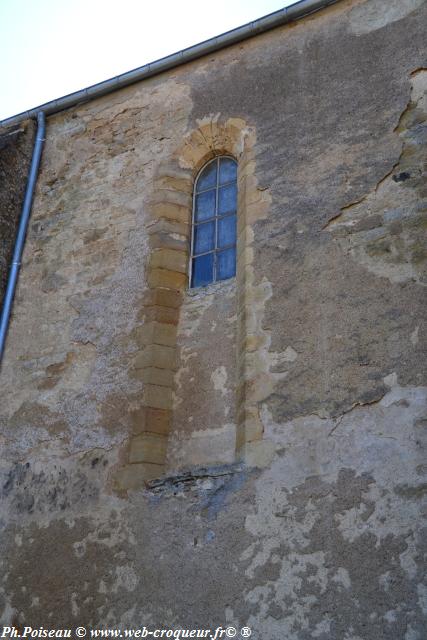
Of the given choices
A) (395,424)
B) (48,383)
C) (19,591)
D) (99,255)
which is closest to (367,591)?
(395,424)

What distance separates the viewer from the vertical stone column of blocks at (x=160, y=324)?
5.34m

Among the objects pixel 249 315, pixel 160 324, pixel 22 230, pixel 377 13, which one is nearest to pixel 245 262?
pixel 249 315

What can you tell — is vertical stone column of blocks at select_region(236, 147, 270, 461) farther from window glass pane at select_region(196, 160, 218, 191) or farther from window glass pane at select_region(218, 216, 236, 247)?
window glass pane at select_region(196, 160, 218, 191)

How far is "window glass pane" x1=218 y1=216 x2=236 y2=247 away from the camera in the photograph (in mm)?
6234

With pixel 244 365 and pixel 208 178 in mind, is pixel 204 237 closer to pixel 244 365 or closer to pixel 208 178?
pixel 208 178

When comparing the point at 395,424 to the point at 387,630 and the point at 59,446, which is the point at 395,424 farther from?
the point at 59,446

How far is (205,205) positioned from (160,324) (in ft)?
4.36

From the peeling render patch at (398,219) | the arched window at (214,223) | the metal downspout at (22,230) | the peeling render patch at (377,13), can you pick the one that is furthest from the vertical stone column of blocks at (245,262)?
the metal downspout at (22,230)

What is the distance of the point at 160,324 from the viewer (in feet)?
19.2

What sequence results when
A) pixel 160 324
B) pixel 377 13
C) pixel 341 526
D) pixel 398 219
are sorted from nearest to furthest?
pixel 341 526, pixel 398 219, pixel 160 324, pixel 377 13

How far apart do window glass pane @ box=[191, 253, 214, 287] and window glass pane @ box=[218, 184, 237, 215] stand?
44 cm

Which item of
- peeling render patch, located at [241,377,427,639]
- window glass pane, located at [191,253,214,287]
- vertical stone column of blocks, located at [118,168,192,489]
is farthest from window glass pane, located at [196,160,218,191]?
peeling render patch, located at [241,377,427,639]

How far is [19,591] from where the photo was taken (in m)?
5.18

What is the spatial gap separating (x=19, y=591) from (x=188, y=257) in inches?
113
